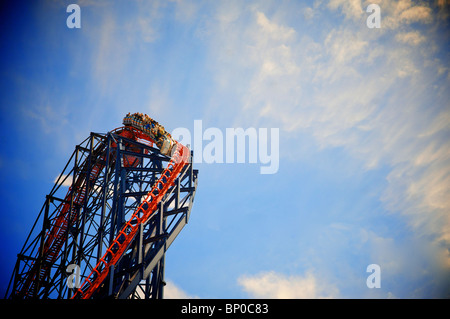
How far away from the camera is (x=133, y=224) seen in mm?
16453

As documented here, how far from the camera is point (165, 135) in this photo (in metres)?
19.8

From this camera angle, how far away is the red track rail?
14045mm
